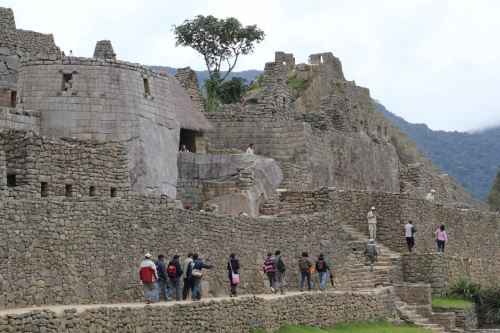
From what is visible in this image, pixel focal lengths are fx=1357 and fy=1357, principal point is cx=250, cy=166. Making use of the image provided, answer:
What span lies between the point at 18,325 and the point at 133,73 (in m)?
12.8

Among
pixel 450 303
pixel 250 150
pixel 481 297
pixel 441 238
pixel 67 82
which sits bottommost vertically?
pixel 450 303

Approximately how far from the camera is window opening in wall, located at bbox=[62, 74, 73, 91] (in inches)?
1271

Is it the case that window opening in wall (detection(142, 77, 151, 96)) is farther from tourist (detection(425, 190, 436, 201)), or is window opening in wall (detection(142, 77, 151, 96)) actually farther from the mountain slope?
the mountain slope

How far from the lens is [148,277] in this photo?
88.4 ft

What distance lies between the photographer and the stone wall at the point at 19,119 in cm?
3089

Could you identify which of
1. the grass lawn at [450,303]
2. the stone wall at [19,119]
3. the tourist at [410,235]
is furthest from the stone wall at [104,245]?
the tourist at [410,235]

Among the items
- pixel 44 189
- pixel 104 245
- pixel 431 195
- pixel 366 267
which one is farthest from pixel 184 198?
pixel 431 195

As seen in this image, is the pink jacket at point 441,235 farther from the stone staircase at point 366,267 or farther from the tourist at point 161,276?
the tourist at point 161,276

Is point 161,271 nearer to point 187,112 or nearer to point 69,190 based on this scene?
point 69,190

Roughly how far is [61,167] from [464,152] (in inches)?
5276

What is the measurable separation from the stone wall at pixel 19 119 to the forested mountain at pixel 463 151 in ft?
335

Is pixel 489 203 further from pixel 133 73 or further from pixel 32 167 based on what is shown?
pixel 32 167

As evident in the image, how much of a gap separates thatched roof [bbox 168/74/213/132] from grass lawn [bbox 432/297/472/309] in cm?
866

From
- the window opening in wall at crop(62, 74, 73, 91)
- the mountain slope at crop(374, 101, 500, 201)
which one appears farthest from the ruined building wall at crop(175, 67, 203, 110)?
the mountain slope at crop(374, 101, 500, 201)
